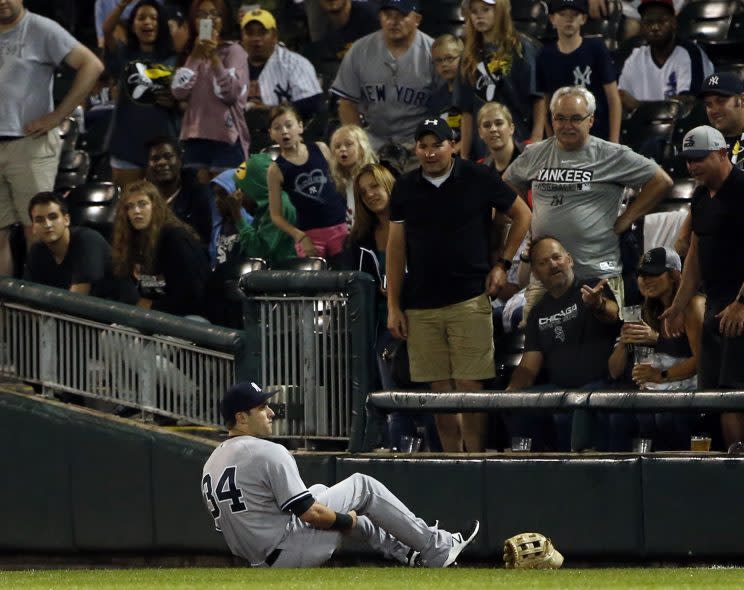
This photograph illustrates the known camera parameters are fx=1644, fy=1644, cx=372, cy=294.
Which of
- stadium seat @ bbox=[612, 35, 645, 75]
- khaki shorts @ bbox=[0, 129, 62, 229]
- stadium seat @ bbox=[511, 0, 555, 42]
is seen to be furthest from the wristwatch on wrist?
stadium seat @ bbox=[511, 0, 555, 42]

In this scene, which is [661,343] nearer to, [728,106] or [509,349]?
[509,349]

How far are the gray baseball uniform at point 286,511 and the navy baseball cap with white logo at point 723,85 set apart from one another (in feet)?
9.61

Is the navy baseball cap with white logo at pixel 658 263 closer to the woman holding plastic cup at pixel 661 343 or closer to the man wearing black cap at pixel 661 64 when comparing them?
the woman holding plastic cup at pixel 661 343

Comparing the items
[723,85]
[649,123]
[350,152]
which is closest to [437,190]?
[350,152]

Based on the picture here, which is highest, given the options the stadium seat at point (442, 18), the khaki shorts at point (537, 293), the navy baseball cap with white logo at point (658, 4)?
the stadium seat at point (442, 18)

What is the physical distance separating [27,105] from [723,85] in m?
4.58

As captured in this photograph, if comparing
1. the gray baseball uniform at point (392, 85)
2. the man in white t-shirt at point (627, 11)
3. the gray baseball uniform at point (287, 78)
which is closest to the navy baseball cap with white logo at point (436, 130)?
the gray baseball uniform at point (392, 85)

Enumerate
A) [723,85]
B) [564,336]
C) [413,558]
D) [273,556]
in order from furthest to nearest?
[723,85] → [564,336] → [413,558] → [273,556]

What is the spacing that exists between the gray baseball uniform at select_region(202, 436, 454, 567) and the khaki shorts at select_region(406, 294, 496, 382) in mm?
1001

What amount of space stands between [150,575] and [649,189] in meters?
3.45

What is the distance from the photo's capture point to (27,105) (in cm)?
1088

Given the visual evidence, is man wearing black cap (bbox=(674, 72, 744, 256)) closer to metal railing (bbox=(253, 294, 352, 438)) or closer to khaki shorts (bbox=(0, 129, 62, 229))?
metal railing (bbox=(253, 294, 352, 438))

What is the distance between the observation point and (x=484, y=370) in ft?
29.4

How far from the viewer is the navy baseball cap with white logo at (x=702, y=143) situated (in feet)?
27.2
